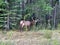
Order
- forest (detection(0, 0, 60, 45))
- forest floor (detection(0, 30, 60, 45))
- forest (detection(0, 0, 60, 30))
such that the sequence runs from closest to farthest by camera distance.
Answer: forest floor (detection(0, 30, 60, 45)) < forest (detection(0, 0, 60, 45)) < forest (detection(0, 0, 60, 30))

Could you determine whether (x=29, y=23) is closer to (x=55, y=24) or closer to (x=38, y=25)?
(x=38, y=25)

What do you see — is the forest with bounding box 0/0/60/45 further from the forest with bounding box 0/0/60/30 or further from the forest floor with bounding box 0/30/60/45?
the forest floor with bounding box 0/30/60/45

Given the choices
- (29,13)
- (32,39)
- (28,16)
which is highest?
(29,13)

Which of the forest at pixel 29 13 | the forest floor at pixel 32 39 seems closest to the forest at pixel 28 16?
the forest at pixel 29 13

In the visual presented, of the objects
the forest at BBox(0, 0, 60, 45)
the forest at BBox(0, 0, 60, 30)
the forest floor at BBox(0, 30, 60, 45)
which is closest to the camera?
the forest floor at BBox(0, 30, 60, 45)

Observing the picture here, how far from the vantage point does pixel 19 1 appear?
13938 mm

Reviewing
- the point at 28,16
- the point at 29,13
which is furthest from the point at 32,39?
the point at 29,13

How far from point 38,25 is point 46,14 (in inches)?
38.9

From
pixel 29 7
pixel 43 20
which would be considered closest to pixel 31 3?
pixel 29 7

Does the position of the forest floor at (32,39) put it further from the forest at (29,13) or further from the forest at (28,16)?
the forest at (29,13)

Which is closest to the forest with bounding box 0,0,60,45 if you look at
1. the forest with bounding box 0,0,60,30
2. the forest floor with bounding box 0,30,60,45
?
the forest with bounding box 0,0,60,30

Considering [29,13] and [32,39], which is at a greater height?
[29,13]

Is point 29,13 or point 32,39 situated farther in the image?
point 29,13

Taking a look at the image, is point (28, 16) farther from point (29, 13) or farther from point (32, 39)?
point (32, 39)
